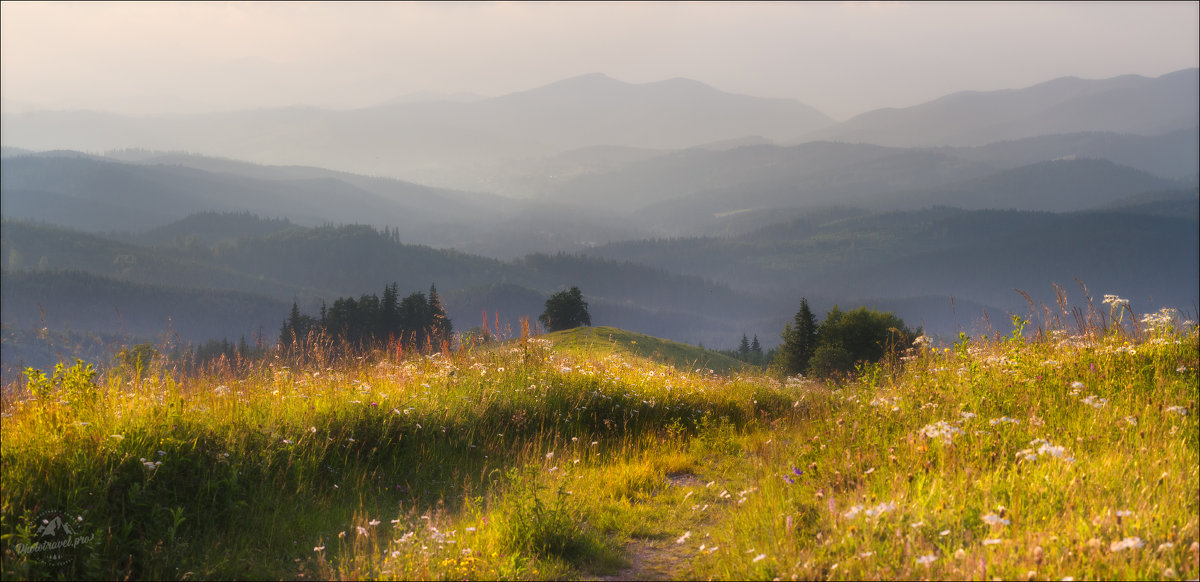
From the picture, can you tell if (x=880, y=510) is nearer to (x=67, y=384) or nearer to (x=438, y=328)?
(x=67, y=384)

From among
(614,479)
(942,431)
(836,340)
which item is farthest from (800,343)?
(942,431)

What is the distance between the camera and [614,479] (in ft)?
23.5

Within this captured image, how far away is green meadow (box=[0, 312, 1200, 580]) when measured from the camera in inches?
168

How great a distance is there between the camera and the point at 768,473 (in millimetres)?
6117

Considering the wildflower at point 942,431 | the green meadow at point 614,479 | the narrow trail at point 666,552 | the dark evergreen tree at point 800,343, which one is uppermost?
the wildflower at point 942,431

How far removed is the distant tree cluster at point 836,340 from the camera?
5916cm

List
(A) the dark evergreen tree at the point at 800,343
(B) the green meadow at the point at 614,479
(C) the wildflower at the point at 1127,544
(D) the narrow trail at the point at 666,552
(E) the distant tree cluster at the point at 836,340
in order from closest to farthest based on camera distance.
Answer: (C) the wildflower at the point at 1127,544
(B) the green meadow at the point at 614,479
(D) the narrow trail at the point at 666,552
(E) the distant tree cluster at the point at 836,340
(A) the dark evergreen tree at the point at 800,343

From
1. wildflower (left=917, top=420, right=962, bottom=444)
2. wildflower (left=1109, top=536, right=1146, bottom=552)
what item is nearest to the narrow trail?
wildflower (left=917, top=420, right=962, bottom=444)

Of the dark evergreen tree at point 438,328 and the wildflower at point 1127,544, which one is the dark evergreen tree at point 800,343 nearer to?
the dark evergreen tree at point 438,328

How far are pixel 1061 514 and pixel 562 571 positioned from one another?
3422mm

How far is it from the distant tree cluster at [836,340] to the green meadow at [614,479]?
4940 centimetres

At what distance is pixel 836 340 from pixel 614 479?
60.4 m

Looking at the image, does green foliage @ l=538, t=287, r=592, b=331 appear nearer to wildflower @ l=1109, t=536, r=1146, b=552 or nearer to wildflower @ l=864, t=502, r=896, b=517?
wildflower @ l=864, t=502, r=896, b=517

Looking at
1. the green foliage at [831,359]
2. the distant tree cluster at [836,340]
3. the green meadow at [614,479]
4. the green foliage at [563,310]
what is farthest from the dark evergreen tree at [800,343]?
the green meadow at [614,479]
